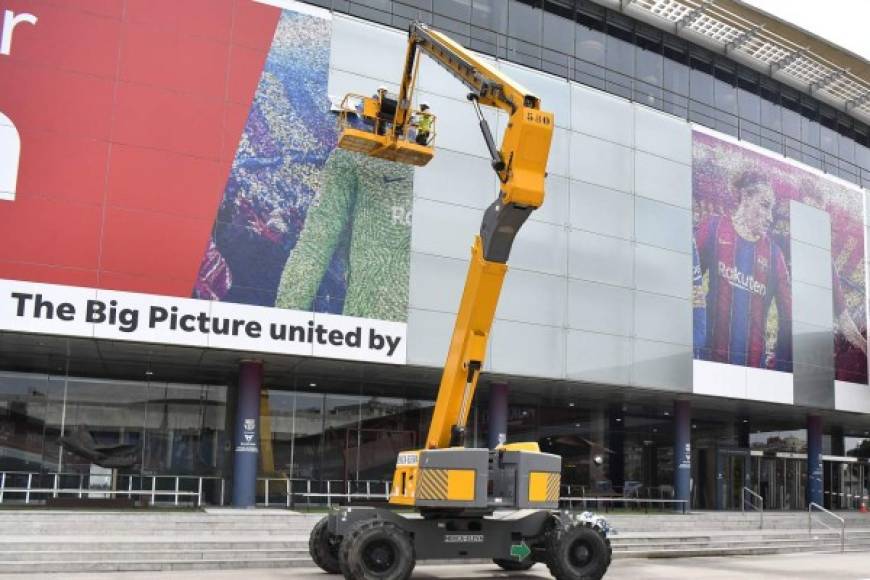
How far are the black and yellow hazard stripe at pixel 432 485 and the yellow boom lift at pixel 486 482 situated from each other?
2 cm

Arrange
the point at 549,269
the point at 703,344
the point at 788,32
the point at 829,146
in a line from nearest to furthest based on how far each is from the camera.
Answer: the point at 549,269 → the point at 703,344 → the point at 788,32 → the point at 829,146

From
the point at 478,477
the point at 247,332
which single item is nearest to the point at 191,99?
the point at 247,332

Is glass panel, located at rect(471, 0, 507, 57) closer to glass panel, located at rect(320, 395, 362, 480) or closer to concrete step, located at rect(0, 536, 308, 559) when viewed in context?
glass panel, located at rect(320, 395, 362, 480)

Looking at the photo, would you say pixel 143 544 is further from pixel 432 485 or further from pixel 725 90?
pixel 725 90

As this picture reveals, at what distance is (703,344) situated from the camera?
30.0 meters

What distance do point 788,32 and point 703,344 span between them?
11.6m

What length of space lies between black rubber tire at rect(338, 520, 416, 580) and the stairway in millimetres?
4074

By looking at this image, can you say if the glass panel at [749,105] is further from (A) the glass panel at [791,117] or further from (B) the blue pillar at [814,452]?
(B) the blue pillar at [814,452]

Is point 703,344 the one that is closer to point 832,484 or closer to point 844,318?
point 844,318

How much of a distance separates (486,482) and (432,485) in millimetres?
870

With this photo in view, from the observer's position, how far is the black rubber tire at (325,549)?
15391mm

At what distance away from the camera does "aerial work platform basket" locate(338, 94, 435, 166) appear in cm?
2183

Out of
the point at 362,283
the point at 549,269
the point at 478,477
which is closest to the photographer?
the point at 478,477

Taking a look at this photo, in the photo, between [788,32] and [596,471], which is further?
[596,471]
